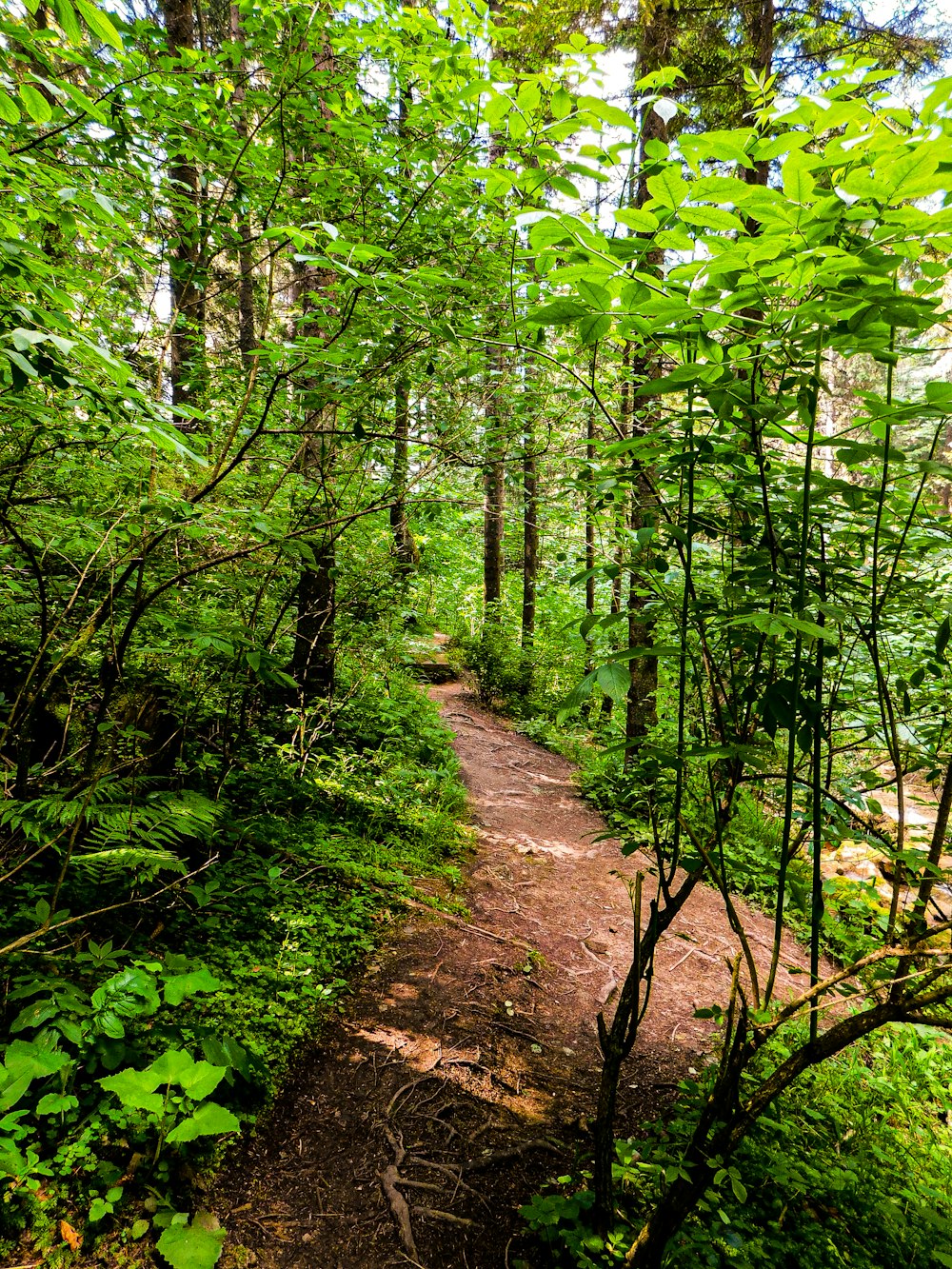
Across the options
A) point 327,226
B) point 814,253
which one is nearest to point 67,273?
point 327,226

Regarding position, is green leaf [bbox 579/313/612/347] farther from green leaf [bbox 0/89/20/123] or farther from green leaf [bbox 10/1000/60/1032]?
green leaf [bbox 10/1000/60/1032]

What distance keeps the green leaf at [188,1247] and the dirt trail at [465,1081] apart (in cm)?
27

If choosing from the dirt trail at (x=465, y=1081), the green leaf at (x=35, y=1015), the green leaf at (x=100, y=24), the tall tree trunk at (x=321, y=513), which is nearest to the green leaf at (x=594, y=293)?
the green leaf at (x=100, y=24)

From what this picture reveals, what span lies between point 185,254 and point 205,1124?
5.66m

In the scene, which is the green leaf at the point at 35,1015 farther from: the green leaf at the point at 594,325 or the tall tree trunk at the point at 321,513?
the green leaf at the point at 594,325

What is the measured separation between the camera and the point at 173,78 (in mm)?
2979

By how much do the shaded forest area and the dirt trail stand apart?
206 mm

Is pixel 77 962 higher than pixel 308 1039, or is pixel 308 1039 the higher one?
pixel 77 962

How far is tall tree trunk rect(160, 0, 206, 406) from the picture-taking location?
324 centimetres

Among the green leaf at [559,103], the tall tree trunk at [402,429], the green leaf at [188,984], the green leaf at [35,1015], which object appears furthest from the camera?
the tall tree trunk at [402,429]

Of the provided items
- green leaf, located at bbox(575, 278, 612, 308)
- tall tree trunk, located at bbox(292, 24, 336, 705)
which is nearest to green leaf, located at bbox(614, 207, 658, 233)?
green leaf, located at bbox(575, 278, 612, 308)

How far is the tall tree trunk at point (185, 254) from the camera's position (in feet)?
10.6

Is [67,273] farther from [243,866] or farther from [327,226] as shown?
[243,866]

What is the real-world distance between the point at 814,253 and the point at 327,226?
125 cm
